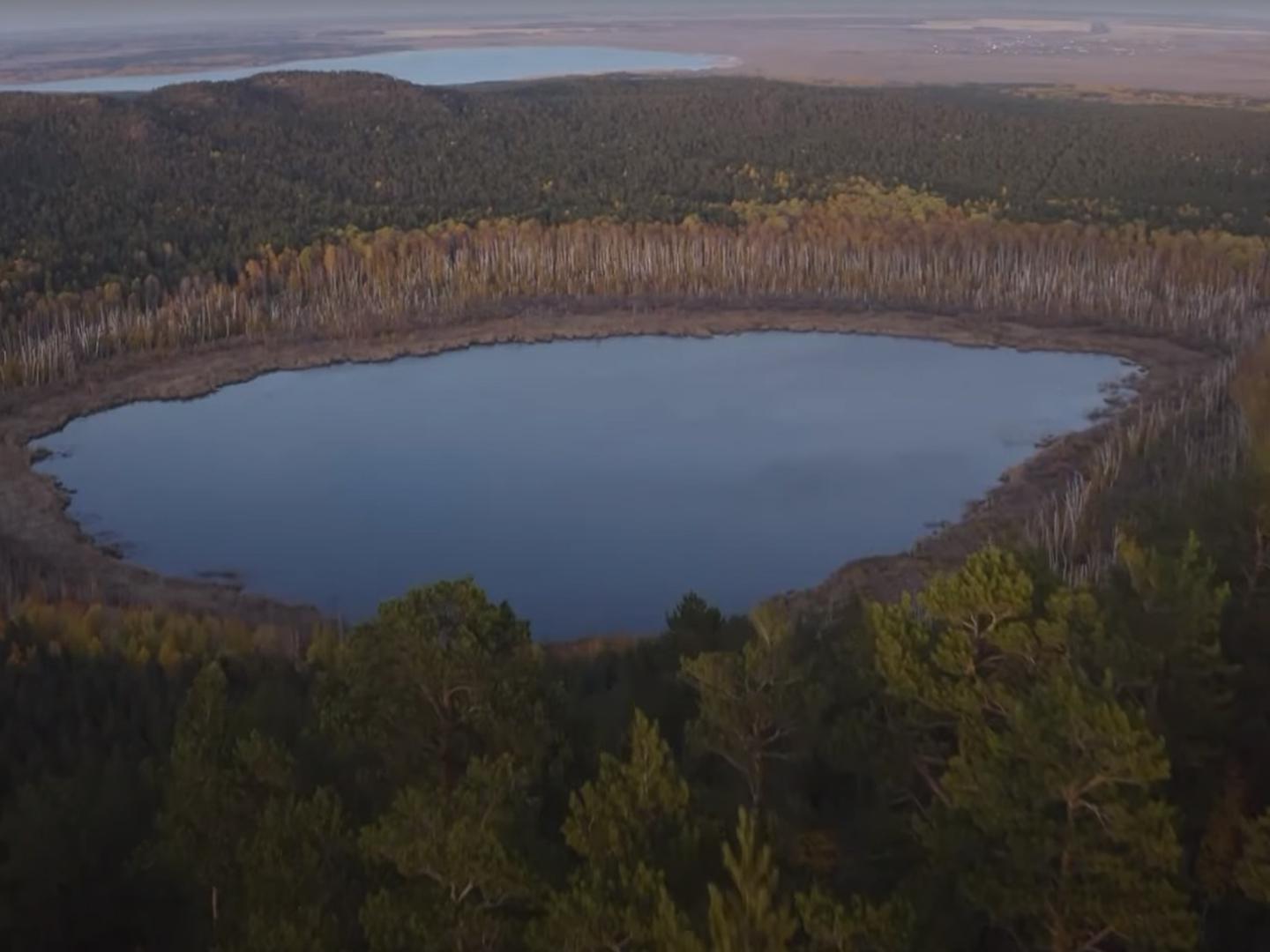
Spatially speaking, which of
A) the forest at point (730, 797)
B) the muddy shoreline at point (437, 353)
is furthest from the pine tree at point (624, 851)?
the muddy shoreline at point (437, 353)

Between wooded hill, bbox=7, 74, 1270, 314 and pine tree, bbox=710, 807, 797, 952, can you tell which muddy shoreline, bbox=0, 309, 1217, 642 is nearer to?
wooded hill, bbox=7, 74, 1270, 314

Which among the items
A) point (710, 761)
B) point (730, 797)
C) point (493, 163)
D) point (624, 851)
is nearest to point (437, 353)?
point (493, 163)

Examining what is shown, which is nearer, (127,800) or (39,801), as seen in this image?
(39,801)

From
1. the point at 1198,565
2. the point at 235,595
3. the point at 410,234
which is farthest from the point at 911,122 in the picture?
the point at 1198,565

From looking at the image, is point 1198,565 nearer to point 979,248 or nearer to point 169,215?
point 979,248

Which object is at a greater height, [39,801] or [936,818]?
[936,818]

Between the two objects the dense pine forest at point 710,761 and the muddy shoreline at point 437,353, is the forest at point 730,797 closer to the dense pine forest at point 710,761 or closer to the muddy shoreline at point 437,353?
the dense pine forest at point 710,761
